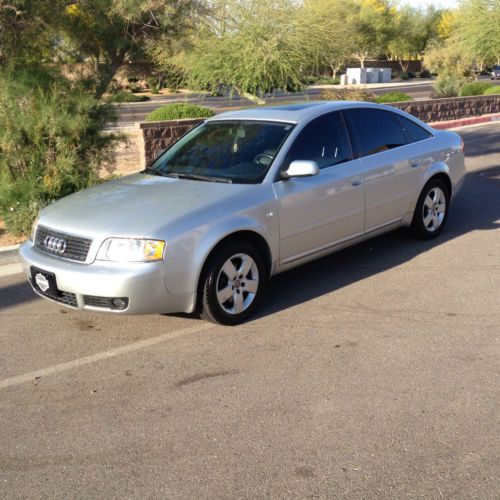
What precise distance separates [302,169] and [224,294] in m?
1.25

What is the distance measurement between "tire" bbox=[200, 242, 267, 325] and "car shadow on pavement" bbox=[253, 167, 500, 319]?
24cm

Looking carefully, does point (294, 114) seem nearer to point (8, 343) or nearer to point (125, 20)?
point (8, 343)

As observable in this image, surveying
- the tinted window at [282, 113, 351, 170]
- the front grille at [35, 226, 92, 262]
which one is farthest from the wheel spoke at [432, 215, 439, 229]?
the front grille at [35, 226, 92, 262]

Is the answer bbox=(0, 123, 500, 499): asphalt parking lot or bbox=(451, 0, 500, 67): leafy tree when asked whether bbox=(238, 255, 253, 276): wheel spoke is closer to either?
bbox=(0, 123, 500, 499): asphalt parking lot

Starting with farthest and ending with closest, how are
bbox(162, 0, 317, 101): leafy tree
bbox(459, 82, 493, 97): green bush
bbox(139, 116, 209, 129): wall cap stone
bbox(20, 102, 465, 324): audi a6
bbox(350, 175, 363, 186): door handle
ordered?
bbox(459, 82, 493, 97): green bush < bbox(162, 0, 317, 101): leafy tree < bbox(139, 116, 209, 129): wall cap stone < bbox(350, 175, 363, 186): door handle < bbox(20, 102, 465, 324): audi a6

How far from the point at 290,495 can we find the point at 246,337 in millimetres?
2076

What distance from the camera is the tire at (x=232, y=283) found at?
17.6ft

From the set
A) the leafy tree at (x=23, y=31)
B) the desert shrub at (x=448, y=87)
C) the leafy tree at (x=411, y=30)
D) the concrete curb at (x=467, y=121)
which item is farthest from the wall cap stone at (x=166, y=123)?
the leafy tree at (x=411, y=30)

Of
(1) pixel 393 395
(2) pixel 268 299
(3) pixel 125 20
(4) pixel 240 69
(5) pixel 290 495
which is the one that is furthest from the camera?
(4) pixel 240 69

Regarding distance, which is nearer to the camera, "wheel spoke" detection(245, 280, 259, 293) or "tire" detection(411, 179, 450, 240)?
"wheel spoke" detection(245, 280, 259, 293)

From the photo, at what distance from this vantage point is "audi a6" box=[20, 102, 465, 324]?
5145mm

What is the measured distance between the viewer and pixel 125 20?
32.5 ft

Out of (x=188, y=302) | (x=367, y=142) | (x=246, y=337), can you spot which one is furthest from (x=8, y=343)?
(x=367, y=142)

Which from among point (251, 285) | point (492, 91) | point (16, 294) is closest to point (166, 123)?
point (16, 294)
